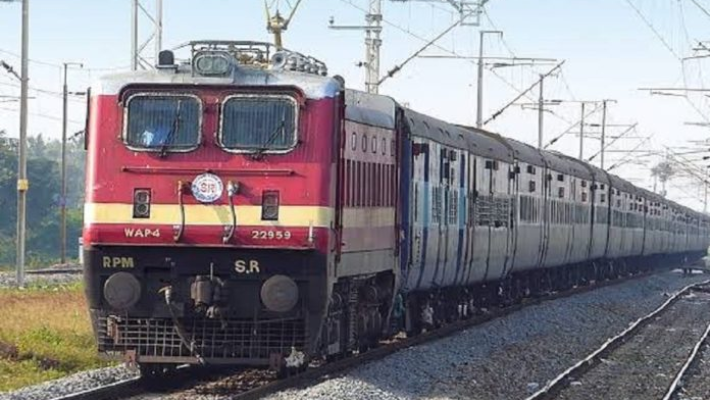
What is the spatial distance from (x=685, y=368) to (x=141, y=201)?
9099 millimetres

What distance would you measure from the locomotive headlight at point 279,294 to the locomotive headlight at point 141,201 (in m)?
1.50

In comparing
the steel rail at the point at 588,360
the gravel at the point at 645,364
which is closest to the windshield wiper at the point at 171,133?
the steel rail at the point at 588,360

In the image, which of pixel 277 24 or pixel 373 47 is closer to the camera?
pixel 277 24

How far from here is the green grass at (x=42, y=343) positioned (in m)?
17.4

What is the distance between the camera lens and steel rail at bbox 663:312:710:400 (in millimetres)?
17547

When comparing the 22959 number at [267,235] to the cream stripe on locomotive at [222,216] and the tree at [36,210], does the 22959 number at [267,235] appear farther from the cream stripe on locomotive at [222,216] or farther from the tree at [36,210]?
the tree at [36,210]

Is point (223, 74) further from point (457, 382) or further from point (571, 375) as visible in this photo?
point (571, 375)

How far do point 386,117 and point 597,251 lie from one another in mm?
28039

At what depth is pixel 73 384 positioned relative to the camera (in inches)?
620

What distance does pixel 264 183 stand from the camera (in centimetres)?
1505

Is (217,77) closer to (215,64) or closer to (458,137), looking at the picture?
(215,64)

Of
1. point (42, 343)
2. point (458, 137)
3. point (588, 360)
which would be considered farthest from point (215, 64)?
point (458, 137)

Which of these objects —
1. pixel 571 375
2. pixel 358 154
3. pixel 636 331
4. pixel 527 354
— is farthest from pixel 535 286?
→ pixel 358 154

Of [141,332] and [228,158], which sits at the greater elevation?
[228,158]
